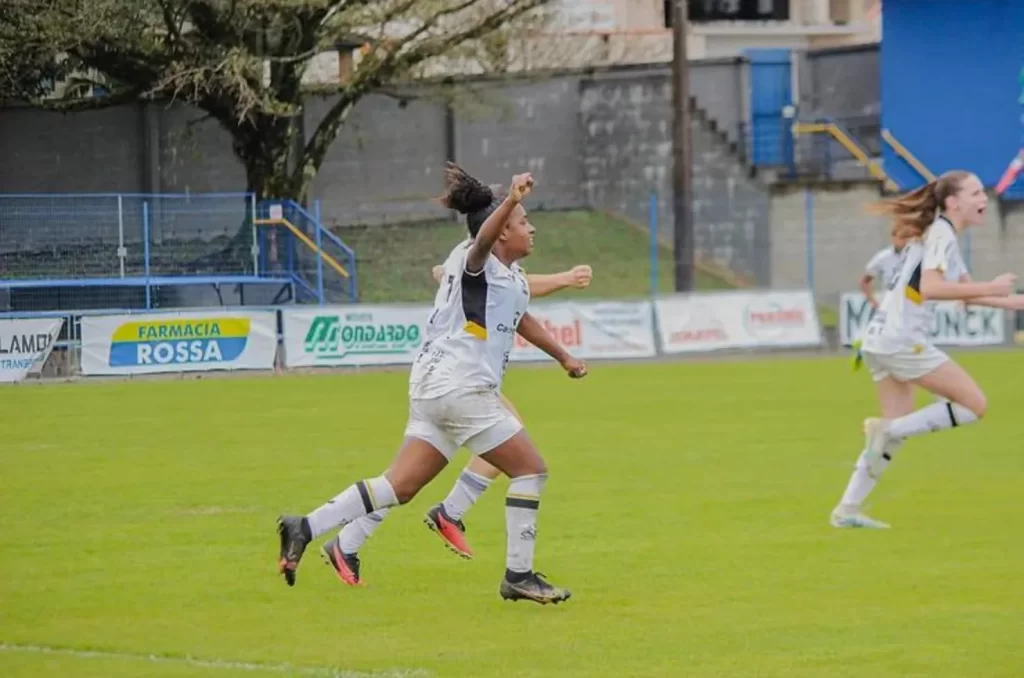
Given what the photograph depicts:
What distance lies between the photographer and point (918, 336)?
1218 centimetres

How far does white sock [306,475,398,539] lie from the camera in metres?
9.22

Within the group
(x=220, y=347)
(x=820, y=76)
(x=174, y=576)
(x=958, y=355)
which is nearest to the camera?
(x=174, y=576)

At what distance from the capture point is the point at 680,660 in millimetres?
8039

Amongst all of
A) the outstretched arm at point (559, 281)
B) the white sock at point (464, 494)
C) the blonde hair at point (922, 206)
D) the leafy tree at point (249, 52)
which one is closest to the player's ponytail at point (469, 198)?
the outstretched arm at point (559, 281)

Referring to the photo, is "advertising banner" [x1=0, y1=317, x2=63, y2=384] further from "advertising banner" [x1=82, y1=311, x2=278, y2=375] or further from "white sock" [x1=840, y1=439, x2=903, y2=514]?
"white sock" [x1=840, y1=439, x2=903, y2=514]

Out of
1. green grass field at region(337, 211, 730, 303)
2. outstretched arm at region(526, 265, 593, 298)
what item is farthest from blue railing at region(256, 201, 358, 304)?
outstretched arm at region(526, 265, 593, 298)

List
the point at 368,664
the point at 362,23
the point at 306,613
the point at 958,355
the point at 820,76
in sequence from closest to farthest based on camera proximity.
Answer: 1. the point at 368,664
2. the point at 306,613
3. the point at 958,355
4. the point at 362,23
5. the point at 820,76

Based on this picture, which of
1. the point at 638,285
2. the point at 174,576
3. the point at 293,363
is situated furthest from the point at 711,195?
the point at 174,576

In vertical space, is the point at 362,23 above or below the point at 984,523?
above

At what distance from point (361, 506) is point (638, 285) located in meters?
28.9

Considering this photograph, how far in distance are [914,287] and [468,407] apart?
166 inches

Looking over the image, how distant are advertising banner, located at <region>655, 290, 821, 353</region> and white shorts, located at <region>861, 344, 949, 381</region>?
64.2 feet

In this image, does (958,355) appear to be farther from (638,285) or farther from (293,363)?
(293,363)

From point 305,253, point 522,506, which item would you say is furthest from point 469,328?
point 305,253
